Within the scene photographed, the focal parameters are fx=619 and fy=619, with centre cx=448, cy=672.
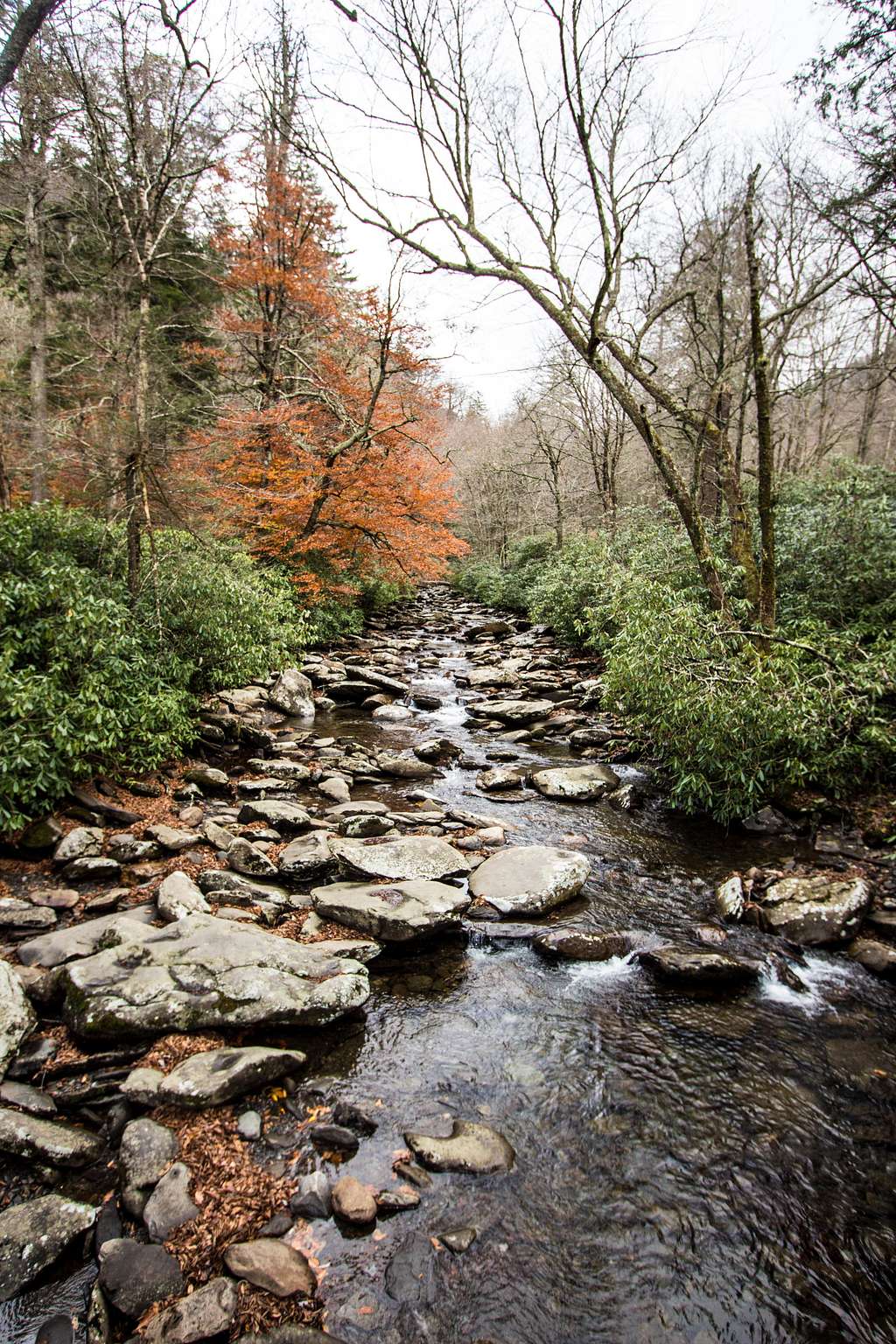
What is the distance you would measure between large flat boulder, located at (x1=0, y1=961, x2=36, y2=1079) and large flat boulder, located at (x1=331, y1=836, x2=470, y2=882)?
7.56ft

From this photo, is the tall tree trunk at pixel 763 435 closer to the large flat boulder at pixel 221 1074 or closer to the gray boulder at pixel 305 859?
the gray boulder at pixel 305 859

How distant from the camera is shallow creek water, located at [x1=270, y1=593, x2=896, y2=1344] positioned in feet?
7.78

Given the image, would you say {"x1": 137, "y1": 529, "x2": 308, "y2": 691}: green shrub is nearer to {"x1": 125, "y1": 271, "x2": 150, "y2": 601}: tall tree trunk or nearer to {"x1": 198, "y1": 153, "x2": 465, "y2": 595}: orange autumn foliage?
{"x1": 125, "y1": 271, "x2": 150, "y2": 601}: tall tree trunk

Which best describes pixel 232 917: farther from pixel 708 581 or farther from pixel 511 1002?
pixel 708 581

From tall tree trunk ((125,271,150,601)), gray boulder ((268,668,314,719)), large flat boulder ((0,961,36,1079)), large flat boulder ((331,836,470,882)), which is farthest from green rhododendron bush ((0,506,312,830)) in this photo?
large flat boulder ((331,836,470,882))

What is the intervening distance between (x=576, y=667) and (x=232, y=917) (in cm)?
1032

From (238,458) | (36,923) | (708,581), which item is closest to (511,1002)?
(36,923)

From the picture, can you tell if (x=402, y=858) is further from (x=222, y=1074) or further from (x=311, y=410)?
(x=311, y=410)

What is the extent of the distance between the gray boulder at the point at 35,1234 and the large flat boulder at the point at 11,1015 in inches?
30.9

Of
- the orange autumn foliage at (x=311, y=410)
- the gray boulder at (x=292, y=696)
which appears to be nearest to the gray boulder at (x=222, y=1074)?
the gray boulder at (x=292, y=696)

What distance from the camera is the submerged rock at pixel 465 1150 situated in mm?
2879

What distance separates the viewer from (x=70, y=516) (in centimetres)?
739

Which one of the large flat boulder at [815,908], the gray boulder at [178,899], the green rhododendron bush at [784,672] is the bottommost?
the large flat boulder at [815,908]

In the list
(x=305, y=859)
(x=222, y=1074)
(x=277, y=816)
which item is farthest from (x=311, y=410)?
(x=222, y=1074)
